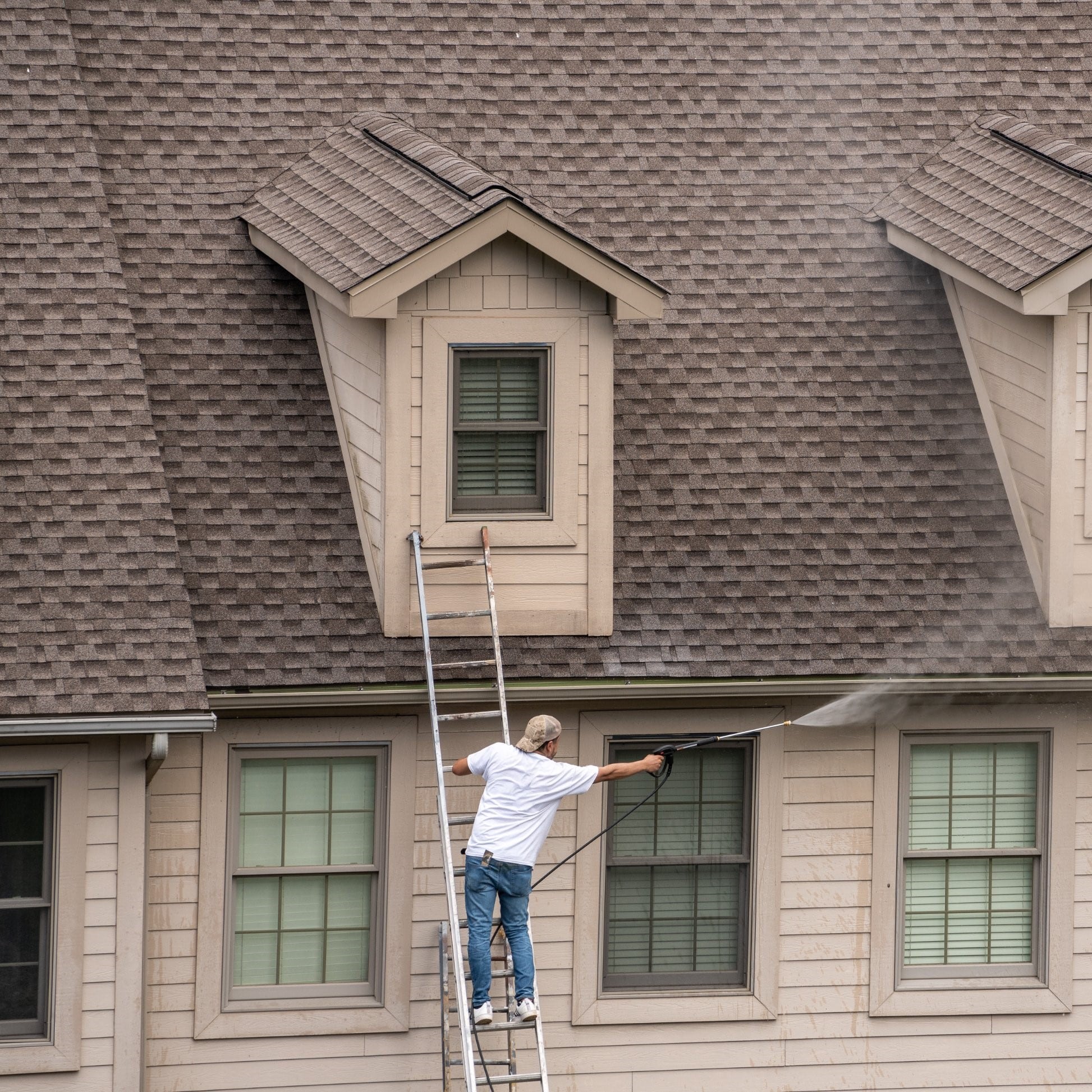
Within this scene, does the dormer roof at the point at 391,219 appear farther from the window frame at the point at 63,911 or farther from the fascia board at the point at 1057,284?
the window frame at the point at 63,911

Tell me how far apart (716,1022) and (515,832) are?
112 inches

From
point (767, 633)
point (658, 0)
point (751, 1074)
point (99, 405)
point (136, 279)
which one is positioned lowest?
point (751, 1074)

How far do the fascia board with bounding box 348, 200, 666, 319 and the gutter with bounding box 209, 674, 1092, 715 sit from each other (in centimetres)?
243

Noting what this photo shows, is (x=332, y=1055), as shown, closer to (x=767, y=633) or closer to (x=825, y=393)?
(x=767, y=633)

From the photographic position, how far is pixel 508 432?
12648 millimetres

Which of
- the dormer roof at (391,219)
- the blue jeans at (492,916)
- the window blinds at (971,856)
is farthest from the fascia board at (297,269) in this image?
the window blinds at (971,856)

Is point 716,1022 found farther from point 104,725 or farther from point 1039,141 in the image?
point 1039,141

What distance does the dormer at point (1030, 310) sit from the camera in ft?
42.5

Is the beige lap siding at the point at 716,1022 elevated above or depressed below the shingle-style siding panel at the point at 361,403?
below

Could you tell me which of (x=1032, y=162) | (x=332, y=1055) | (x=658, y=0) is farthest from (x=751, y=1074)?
(x=658, y=0)

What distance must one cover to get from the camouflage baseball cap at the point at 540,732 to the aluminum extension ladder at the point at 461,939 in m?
0.55

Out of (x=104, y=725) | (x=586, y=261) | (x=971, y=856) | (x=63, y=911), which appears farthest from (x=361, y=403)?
(x=971, y=856)

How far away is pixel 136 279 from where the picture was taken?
1338 centimetres

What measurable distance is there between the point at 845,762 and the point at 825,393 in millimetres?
2736
